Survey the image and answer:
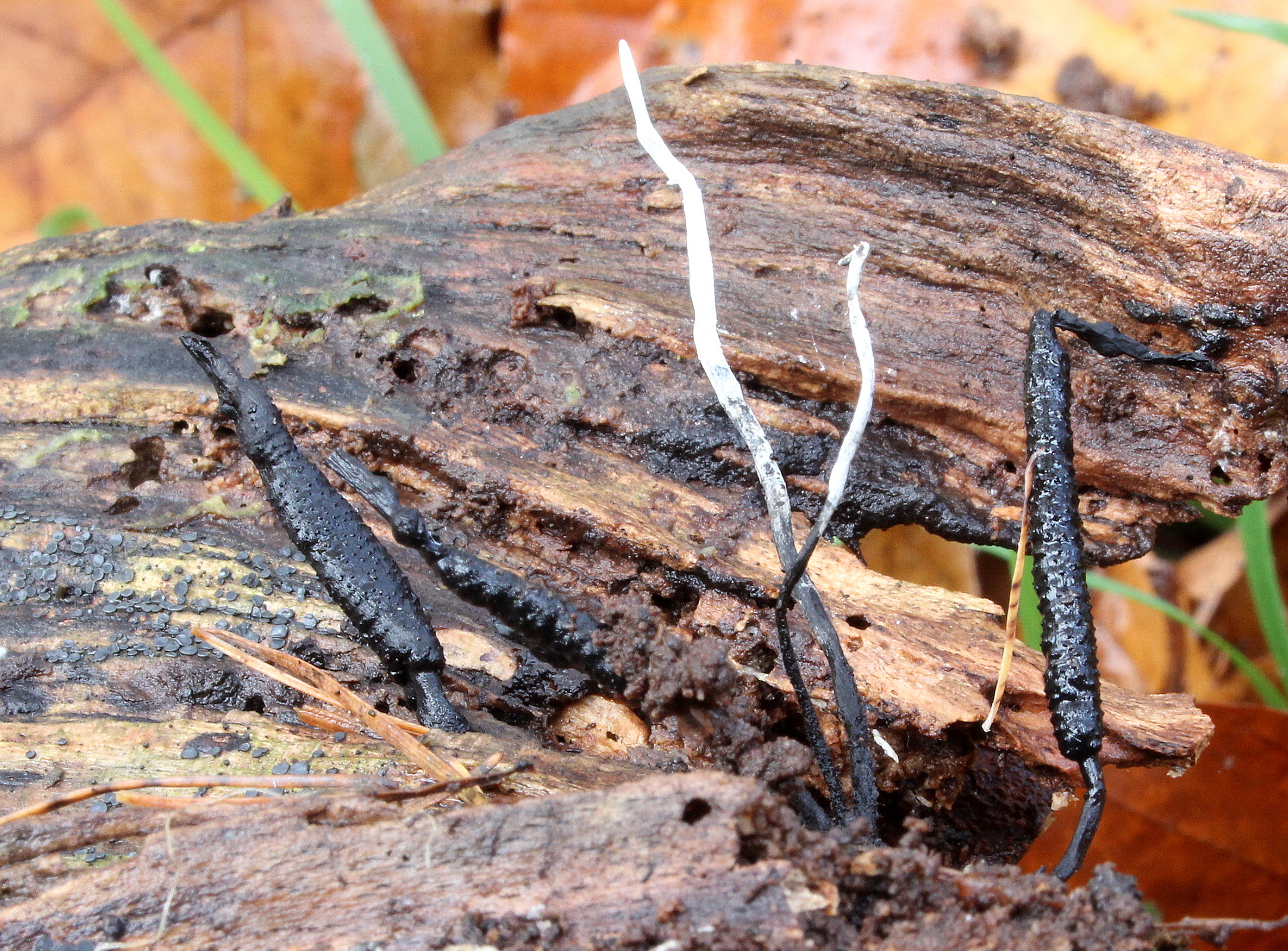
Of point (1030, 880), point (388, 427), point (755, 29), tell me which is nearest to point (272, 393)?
point (388, 427)

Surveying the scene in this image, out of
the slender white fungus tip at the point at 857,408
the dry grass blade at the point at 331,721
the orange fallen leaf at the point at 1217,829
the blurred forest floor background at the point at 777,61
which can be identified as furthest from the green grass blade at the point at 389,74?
the orange fallen leaf at the point at 1217,829

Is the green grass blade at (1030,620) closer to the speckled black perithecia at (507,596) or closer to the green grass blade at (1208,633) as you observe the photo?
the green grass blade at (1208,633)

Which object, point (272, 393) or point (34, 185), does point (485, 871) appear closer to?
point (272, 393)

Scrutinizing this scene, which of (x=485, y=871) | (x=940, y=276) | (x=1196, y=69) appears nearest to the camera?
(x=485, y=871)

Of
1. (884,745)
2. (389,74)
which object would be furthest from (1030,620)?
(389,74)

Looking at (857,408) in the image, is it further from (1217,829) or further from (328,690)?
(1217,829)

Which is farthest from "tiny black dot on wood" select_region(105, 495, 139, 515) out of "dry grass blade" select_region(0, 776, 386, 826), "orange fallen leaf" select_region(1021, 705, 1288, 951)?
"orange fallen leaf" select_region(1021, 705, 1288, 951)

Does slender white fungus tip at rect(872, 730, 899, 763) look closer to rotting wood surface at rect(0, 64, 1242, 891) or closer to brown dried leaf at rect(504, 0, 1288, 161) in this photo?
rotting wood surface at rect(0, 64, 1242, 891)
